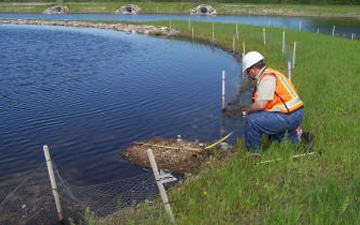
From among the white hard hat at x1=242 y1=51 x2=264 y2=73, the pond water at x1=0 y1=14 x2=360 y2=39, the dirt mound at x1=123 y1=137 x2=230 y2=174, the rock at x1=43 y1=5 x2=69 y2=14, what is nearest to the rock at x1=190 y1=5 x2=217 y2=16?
the pond water at x1=0 y1=14 x2=360 y2=39

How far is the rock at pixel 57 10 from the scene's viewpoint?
83000mm

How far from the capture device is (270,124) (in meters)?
6.98

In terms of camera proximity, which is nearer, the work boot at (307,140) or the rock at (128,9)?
the work boot at (307,140)

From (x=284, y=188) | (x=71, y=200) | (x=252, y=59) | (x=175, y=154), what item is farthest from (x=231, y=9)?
(x=284, y=188)

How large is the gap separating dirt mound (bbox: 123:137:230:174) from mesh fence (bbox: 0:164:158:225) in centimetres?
129

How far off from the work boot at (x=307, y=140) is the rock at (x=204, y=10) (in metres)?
76.4

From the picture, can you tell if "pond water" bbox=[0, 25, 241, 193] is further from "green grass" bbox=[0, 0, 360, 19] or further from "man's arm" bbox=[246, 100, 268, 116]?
"green grass" bbox=[0, 0, 360, 19]

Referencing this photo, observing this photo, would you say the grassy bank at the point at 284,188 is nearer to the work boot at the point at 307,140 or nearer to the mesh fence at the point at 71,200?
the work boot at the point at 307,140

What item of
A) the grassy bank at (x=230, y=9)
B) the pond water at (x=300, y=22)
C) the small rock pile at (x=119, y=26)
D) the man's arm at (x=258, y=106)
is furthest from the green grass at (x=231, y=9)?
the man's arm at (x=258, y=106)

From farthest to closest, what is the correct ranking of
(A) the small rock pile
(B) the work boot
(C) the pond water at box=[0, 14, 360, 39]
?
1. (C) the pond water at box=[0, 14, 360, 39]
2. (A) the small rock pile
3. (B) the work boot

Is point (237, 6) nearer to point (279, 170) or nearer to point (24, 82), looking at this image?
point (24, 82)

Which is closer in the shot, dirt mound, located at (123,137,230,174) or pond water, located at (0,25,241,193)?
dirt mound, located at (123,137,230,174)

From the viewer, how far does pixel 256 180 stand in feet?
20.6

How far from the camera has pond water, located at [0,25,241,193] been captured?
32.9ft
